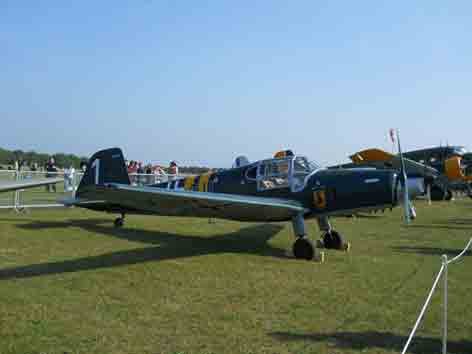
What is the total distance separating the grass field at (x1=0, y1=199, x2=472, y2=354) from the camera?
396cm

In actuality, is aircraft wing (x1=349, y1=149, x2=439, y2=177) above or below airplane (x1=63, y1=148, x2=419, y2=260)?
above

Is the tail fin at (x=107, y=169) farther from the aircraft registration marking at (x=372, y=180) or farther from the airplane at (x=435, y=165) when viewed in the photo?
the airplane at (x=435, y=165)

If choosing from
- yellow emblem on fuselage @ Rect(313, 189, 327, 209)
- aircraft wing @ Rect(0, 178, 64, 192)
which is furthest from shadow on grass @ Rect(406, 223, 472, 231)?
aircraft wing @ Rect(0, 178, 64, 192)

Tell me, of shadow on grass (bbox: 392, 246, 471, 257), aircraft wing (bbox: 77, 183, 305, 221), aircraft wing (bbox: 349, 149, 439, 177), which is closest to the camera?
aircraft wing (bbox: 77, 183, 305, 221)

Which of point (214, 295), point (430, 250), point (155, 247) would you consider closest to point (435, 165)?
point (430, 250)

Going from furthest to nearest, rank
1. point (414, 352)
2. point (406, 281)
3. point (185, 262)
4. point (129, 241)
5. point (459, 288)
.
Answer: point (129, 241), point (185, 262), point (406, 281), point (459, 288), point (414, 352)

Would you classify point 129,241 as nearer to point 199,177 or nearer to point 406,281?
point 199,177

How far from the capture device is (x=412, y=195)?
802 cm

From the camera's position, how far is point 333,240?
9.03 meters

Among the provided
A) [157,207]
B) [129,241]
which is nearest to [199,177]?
[129,241]

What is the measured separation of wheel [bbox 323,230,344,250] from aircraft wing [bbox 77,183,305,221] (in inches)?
40.7

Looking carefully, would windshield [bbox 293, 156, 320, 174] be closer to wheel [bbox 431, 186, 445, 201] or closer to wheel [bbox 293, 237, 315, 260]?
wheel [bbox 293, 237, 315, 260]

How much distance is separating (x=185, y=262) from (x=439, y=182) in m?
17.5

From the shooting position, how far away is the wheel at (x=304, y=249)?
7855 millimetres
